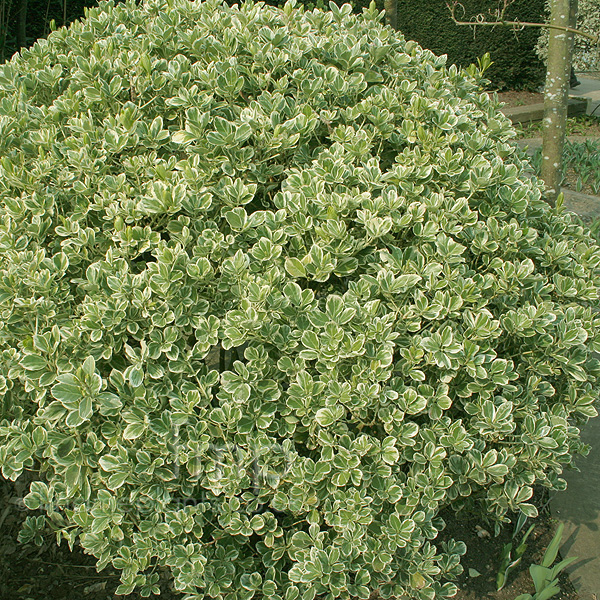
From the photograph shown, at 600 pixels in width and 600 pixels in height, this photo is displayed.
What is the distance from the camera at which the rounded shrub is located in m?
1.97

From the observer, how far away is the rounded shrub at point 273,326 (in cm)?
197

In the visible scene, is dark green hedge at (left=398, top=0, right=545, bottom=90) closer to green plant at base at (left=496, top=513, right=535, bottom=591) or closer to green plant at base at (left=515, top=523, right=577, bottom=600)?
green plant at base at (left=496, top=513, right=535, bottom=591)

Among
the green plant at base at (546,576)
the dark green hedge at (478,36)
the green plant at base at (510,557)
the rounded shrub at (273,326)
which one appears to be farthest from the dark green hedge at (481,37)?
the green plant at base at (546,576)

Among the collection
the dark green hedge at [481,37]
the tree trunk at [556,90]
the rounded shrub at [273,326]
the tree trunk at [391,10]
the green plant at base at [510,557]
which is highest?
the dark green hedge at [481,37]

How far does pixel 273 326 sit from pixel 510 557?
1604mm

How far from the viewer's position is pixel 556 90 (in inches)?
150

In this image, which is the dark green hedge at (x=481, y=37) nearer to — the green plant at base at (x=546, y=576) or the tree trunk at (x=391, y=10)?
the tree trunk at (x=391, y=10)

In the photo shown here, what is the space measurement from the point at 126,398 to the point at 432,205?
1288mm

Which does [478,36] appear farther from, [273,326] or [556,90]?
[273,326]

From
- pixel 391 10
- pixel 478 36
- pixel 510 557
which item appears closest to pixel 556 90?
pixel 391 10

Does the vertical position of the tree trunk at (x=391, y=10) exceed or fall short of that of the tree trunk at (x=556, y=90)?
it exceeds it

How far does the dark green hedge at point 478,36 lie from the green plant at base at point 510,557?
10.7 metres

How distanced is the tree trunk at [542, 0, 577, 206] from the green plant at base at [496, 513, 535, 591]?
78.9 inches

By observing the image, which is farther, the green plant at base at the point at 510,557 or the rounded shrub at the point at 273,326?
the green plant at base at the point at 510,557
